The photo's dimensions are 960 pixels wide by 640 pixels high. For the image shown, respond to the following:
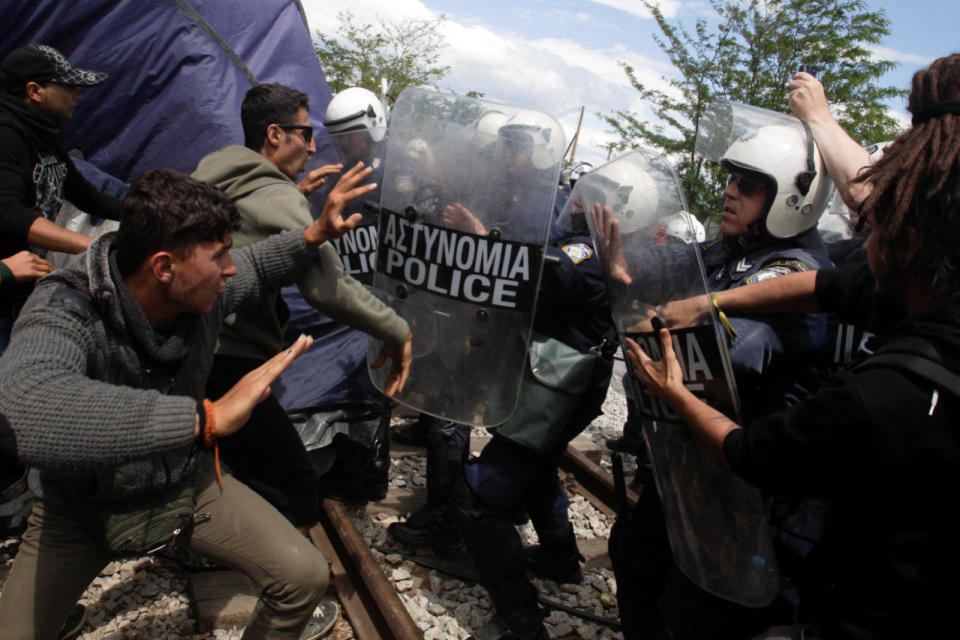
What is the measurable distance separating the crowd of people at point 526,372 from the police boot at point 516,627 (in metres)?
0.01

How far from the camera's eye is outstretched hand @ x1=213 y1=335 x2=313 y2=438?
1779 mm

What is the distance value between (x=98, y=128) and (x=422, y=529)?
4.03 meters

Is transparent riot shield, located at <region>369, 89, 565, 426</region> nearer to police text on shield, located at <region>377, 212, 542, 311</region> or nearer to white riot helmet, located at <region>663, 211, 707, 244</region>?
police text on shield, located at <region>377, 212, 542, 311</region>

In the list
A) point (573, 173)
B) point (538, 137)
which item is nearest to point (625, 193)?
point (538, 137)

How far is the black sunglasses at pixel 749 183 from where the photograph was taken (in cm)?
247

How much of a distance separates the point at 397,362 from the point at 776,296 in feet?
4.60

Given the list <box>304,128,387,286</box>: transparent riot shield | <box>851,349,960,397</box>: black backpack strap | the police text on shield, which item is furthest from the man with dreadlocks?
<box>304,128,387,286</box>: transparent riot shield

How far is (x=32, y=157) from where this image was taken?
321 cm

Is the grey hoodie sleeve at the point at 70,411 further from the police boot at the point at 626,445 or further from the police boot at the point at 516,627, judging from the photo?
the police boot at the point at 626,445

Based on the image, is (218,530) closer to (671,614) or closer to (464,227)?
(464,227)

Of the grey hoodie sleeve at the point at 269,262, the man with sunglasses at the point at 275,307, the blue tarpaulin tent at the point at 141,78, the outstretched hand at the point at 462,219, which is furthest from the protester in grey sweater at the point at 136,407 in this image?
the blue tarpaulin tent at the point at 141,78

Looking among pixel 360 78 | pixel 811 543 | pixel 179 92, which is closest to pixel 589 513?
pixel 811 543

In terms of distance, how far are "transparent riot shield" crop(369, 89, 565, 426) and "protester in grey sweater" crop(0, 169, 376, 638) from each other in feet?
2.01

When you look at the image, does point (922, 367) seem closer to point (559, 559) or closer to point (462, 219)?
point (462, 219)
